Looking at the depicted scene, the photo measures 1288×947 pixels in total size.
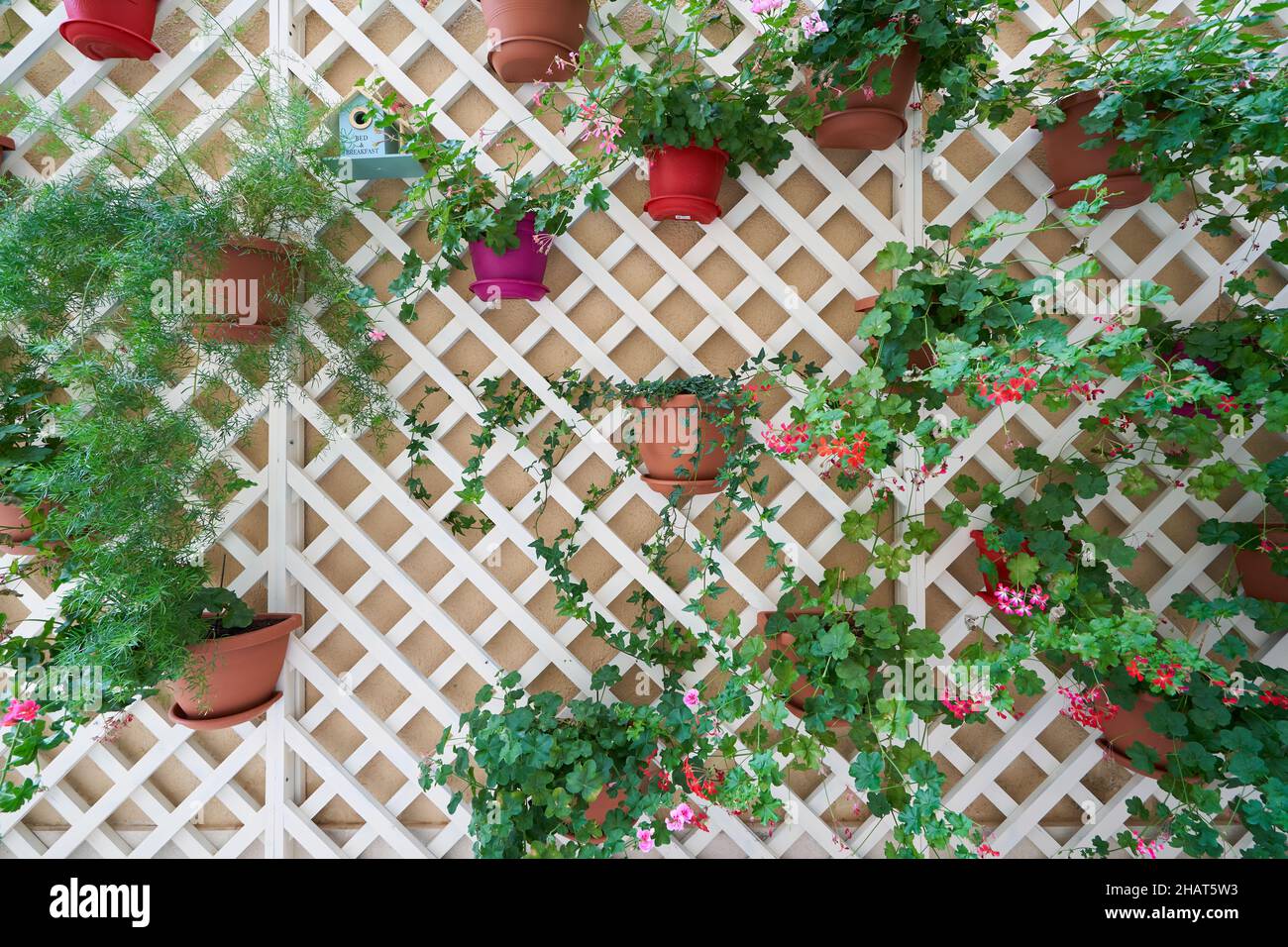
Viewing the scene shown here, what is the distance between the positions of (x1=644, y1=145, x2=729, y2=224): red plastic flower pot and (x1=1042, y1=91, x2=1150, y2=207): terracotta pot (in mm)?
631

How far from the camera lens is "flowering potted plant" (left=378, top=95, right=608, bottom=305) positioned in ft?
3.37

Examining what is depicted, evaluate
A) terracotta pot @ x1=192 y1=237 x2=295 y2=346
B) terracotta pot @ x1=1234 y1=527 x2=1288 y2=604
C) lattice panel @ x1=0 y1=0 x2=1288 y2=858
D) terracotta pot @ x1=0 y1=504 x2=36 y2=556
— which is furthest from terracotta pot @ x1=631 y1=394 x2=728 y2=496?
terracotta pot @ x1=0 y1=504 x2=36 y2=556

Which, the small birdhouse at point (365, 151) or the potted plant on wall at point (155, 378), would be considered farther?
the small birdhouse at point (365, 151)

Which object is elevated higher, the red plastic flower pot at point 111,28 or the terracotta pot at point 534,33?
the red plastic flower pot at point 111,28

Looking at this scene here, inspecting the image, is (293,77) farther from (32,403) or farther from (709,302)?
(709,302)

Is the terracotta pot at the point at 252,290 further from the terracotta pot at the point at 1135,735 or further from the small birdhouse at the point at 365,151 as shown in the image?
the terracotta pot at the point at 1135,735

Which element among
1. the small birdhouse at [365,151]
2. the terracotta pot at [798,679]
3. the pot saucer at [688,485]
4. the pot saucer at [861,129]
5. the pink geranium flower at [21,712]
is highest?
the small birdhouse at [365,151]

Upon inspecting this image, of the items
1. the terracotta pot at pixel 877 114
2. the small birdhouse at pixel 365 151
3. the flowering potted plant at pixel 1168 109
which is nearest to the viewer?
the flowering potted plant at pixel 1168 109

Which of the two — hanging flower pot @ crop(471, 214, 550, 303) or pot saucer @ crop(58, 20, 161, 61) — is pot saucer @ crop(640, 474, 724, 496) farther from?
pot saucer @ crop(58, 20, 161, 61)

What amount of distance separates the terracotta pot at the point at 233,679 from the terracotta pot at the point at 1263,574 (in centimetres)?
189

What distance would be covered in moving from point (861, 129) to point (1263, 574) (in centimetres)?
114

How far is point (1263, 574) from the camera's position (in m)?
1.11

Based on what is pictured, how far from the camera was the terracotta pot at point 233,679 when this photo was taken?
3.55ft

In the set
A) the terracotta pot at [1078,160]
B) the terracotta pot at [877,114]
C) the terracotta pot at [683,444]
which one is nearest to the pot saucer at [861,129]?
the terracotta pot at [877,114]
